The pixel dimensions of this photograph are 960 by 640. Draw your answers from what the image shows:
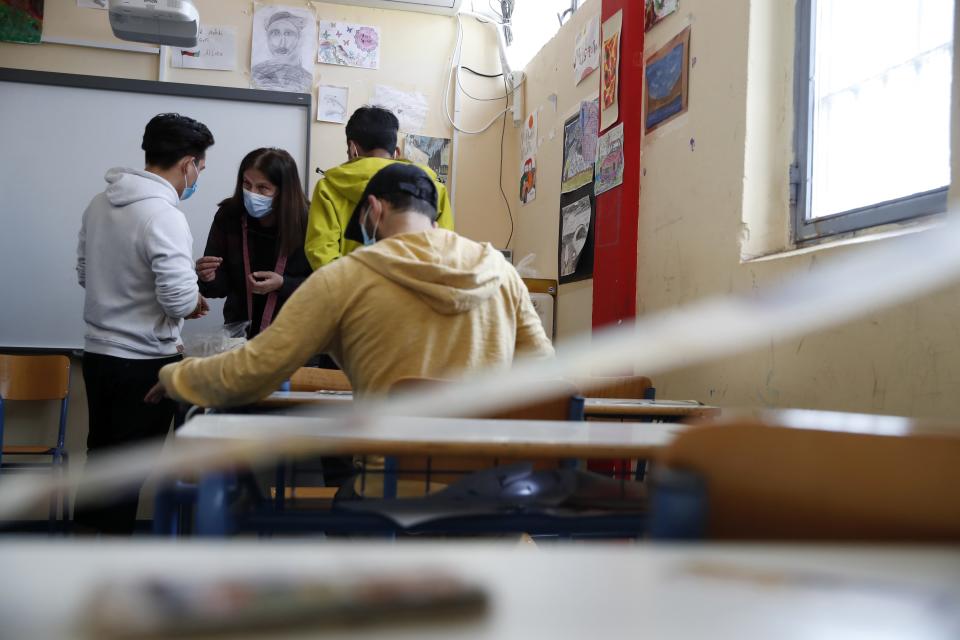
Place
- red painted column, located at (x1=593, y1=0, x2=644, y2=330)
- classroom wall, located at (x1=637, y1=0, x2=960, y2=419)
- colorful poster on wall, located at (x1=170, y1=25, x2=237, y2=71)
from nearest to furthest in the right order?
classroom wall, located at (x1=637, y1=0, x2=960, y2=419)
red painted column, located at (x1=593, y1=0, x2=644, y2=330)
colorful poster on wall, located at (x1=170, y1=25, x2=237, y2=71)

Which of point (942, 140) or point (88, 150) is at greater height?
point (88, 150)

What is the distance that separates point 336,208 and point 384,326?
140 cm

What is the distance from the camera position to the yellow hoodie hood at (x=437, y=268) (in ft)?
5.18

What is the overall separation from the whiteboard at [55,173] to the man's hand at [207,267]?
120 centimetres

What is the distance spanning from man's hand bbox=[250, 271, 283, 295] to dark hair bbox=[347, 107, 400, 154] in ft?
1.79

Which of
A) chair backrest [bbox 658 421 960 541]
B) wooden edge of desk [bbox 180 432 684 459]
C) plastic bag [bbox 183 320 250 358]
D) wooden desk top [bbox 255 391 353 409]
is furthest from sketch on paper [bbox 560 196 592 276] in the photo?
chair backrest [bbox 658 421 960 541]

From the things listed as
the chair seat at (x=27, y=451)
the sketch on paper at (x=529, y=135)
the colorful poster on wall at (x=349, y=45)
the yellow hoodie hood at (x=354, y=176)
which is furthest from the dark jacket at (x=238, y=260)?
the sketch on paper at (x=529, y=135)

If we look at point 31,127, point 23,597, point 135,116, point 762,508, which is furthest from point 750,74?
point 31,127

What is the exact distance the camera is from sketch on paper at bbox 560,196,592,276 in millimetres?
3717

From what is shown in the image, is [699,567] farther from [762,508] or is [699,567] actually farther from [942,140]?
[942,140]

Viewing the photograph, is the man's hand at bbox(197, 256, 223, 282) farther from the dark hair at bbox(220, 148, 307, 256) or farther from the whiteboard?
the whiteboard

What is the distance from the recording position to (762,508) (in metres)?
0.63

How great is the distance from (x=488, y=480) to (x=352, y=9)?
3.84 meters

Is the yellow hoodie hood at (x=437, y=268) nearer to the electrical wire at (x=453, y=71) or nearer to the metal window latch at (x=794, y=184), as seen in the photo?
the metal window latch at (x=794, y=184)
